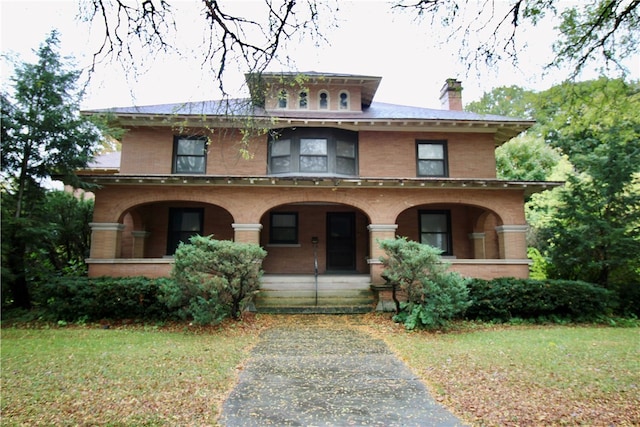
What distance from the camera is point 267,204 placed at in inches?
491

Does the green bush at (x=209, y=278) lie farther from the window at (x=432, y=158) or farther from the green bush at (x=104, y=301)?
the window at (x=432, y=158)

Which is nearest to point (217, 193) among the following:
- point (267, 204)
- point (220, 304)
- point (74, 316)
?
point (267, 204)

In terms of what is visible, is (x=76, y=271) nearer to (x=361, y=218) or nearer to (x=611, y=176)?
(x=361, y=218)

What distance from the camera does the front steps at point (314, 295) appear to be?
38.1 feet

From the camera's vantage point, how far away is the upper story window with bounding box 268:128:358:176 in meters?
13.7

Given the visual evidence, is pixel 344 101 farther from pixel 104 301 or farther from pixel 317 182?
pixel 104 301

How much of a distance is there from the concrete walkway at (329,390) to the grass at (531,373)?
16.0 inches

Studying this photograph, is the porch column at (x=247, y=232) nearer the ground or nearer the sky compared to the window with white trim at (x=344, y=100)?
nearer the ground

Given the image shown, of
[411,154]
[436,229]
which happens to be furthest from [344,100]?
[436,229]

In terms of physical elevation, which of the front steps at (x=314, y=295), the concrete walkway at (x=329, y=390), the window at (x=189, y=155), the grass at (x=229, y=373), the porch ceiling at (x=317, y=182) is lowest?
the concrete walkway at (x=329, y=390)

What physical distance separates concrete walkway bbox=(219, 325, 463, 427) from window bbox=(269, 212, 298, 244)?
7276 millimetres

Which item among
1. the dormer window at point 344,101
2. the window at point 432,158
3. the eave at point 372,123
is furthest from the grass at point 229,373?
the dormer window at point 344,101

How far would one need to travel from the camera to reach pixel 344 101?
15.2m

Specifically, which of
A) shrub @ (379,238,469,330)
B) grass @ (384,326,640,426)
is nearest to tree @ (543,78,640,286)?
grass @ (384,326,640,426)
